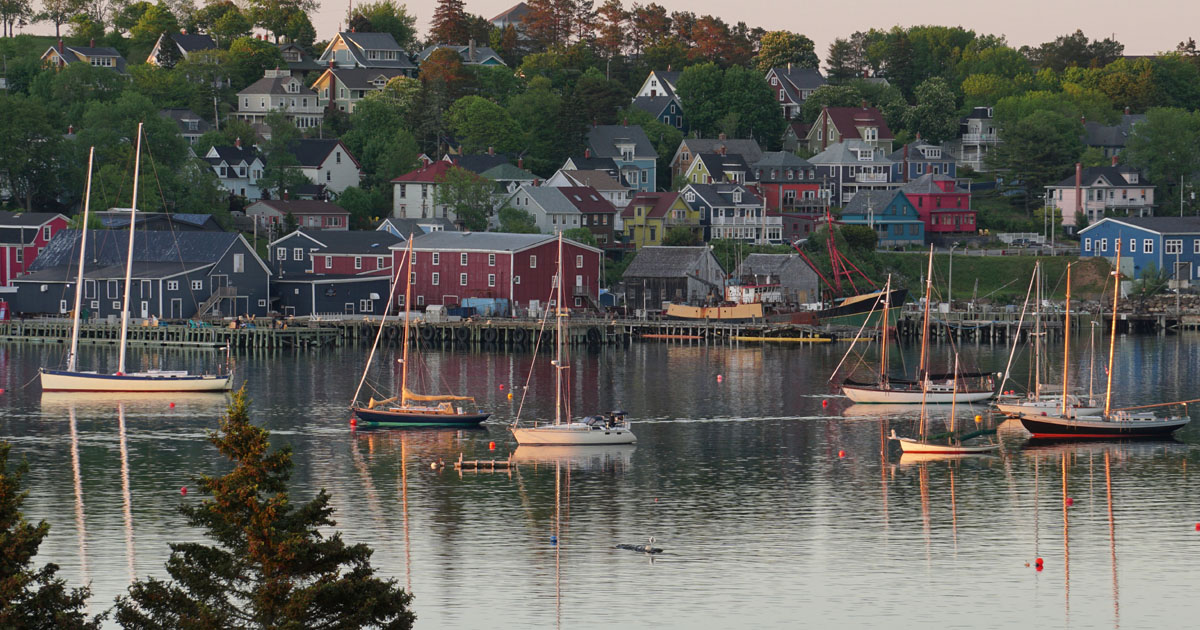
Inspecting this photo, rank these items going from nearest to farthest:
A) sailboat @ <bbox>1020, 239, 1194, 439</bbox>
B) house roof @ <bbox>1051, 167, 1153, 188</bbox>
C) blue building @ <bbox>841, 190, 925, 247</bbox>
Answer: sailboat @ <bbox>1020, 239, 1194, 439</bbox> → blue building @ <bbox>841, 190, 925, 247</bbox> → house roof @ <bbox>1051, 167, 1153, 188</bbox>

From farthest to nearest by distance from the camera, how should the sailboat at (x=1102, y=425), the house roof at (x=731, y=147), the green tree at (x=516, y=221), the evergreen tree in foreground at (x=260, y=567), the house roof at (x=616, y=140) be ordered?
1. the house roof at (x=731, y=147)
2. the house roof at (x=616, y=140)
3. the green tree at (x=516, y=221)
4. the sailboat at (x=1102, y=425)
5. the evergreen tree in foreground at (x=260, y=567)

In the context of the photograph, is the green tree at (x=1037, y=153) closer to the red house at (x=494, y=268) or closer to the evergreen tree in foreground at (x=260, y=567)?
the red house at (x=494, y=268)

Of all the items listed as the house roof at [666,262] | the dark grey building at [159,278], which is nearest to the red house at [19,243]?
the dark grey building at [159,278]

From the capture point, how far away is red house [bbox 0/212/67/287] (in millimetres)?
114875

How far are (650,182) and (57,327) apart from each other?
61.0 metres

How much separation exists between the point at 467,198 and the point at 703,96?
43.8 metres

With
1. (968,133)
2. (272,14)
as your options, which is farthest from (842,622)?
(272,14)

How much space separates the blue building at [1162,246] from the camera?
12450 centimetres

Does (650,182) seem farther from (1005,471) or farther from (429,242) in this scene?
(1005,471)

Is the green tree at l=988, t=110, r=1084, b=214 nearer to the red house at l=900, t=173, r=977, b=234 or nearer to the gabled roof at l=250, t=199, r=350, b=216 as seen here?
the red house at l=900, t=173, r=977, b=234

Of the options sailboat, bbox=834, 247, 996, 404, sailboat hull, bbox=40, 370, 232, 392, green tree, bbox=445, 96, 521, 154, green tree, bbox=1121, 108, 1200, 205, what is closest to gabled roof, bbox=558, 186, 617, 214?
green tree, bbox=445, 96, 521, 154

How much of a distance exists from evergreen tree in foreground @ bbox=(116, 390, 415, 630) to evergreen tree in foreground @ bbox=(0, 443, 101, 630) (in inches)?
42.0

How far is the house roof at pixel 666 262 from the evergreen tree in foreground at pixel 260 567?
92.9 meters

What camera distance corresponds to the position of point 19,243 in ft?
378
